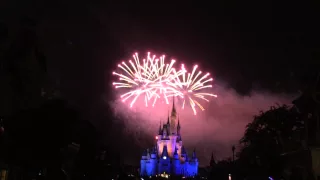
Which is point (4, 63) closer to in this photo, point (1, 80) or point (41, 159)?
point (1, 80)

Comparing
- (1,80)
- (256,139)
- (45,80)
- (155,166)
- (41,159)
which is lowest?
(41,159)

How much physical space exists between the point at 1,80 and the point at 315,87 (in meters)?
26.5

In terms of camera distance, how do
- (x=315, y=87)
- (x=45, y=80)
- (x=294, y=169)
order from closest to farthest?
(x=315, y=87) < (x=294, y=169) < (x=45, y=80)

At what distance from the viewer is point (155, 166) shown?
656 feet

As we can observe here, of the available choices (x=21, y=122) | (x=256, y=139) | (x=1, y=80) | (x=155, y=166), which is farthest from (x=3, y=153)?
(x=155, y=166)

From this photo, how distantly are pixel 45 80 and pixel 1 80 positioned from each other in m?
8.99

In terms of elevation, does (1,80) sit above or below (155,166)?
below

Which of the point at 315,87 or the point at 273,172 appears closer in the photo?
the point at 315,87

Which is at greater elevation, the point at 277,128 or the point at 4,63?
the point at 4,63

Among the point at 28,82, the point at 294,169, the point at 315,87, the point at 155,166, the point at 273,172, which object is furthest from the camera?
the point at 155,166

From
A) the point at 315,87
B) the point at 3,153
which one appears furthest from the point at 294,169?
the point at 3,153

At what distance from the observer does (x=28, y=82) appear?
1561 inches

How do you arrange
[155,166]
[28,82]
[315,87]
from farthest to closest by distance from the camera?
[155,166] < [28,82] < [315,87]

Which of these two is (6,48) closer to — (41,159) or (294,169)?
(41,159)
